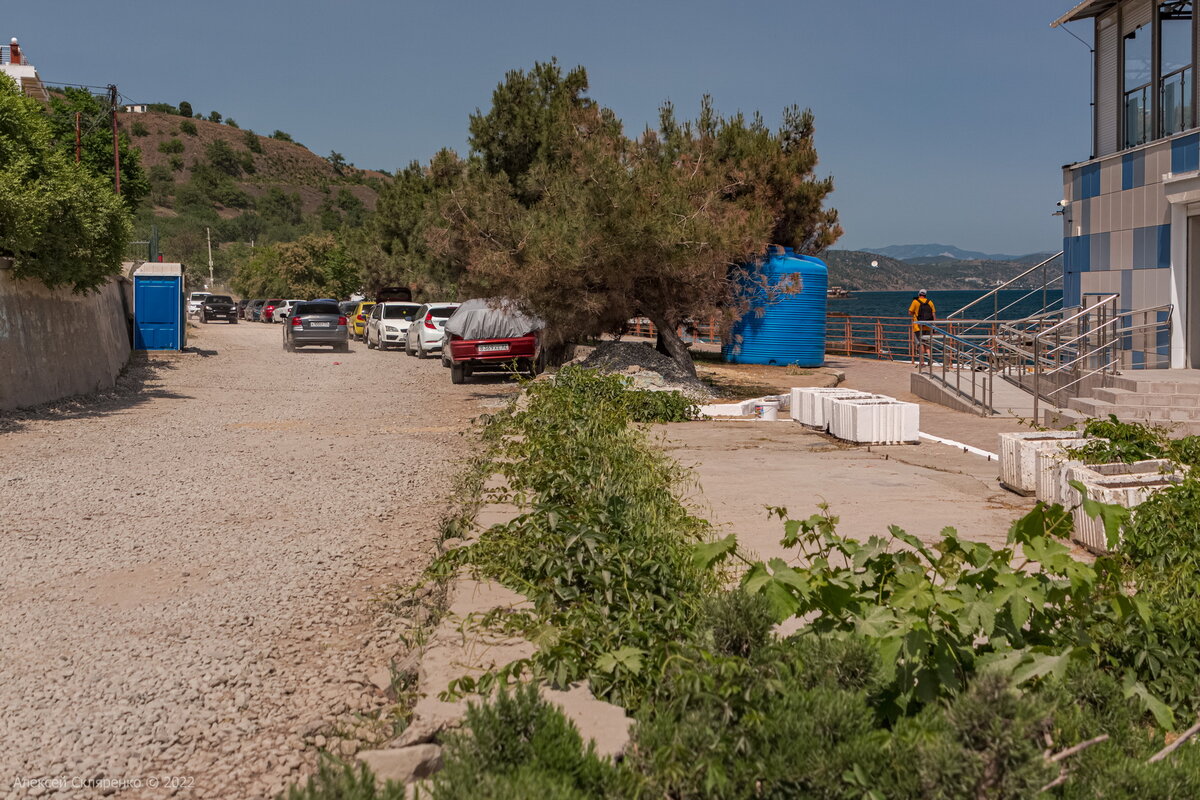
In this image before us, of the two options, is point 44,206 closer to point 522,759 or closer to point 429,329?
point 522,759

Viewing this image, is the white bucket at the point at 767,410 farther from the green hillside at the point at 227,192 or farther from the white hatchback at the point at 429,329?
the green hillside at the point at 227,192

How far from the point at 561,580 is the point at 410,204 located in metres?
45.0

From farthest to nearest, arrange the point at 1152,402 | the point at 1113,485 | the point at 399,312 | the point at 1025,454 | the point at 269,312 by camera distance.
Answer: the point at 269,312 → the point at 399,312 → the point at 1152,402 → the point at 1025,454 → the point at 1113,485

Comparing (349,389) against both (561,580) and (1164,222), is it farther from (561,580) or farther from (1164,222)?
(561,580)

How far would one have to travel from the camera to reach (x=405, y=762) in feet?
10.4

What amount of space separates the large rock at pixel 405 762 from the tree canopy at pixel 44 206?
13533 millimetres

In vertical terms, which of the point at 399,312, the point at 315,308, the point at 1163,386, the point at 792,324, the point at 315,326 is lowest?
the point at 1163,386

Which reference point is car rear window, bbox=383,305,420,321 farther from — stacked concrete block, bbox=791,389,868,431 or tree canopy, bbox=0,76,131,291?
stacked concrete block, bbox=791,389,868,431

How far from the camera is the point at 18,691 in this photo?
4.28 metres

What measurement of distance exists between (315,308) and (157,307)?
208 inches

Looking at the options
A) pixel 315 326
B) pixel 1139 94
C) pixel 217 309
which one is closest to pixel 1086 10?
pixel 1139 94

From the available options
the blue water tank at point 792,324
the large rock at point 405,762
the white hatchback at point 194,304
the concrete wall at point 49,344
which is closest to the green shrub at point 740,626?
the large rock at point 405,762

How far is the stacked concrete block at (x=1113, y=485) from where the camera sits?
6332 mm

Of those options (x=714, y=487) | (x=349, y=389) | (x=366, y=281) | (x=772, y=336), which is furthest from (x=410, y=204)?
(x=714, y=487)
